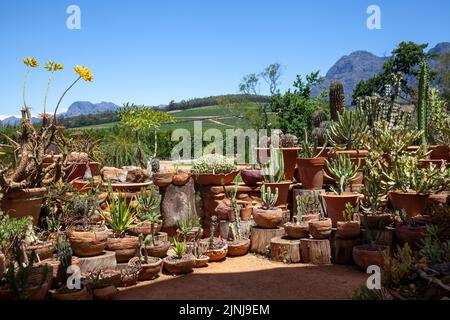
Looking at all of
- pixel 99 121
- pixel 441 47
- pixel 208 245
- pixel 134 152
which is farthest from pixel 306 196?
pixel 441 47

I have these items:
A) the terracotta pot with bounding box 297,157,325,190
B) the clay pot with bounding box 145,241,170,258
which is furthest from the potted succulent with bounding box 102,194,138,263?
the terracotta pot with bounding box 297,157,325,190

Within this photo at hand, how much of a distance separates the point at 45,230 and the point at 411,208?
467cm

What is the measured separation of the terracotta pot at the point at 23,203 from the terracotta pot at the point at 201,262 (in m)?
Answer: 2.01

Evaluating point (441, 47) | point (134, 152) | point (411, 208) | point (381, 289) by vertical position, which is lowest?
point (381, 289)

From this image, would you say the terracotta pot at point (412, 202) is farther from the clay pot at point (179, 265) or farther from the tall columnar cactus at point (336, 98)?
the tall columnar cactus at point (336, 98)

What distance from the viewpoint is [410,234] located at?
204 inches

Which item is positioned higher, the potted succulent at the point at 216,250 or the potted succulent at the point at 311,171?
the potted succulent at the point at 311,171

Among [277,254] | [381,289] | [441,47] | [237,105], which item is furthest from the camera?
[441,47]

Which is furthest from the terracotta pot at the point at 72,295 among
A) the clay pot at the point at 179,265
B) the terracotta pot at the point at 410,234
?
the terracotta pot at the point at 410,234

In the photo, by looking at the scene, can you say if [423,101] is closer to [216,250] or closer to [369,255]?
[369,255]

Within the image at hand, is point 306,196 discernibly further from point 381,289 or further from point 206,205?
point 381,289

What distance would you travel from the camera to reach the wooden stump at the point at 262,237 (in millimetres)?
6031

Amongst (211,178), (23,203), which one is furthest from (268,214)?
(23,203)

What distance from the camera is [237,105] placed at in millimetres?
26156
